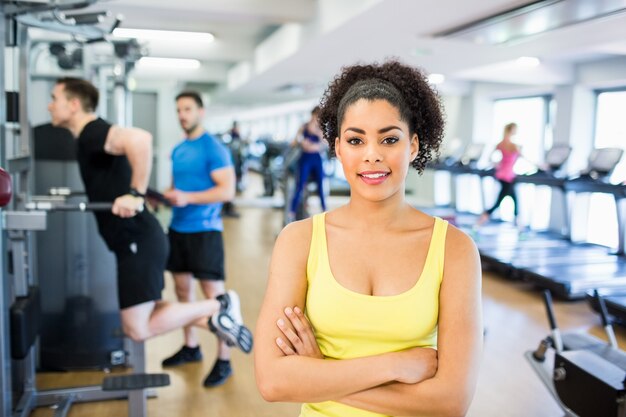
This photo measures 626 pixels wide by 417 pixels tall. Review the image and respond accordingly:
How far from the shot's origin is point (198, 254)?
3094 mm

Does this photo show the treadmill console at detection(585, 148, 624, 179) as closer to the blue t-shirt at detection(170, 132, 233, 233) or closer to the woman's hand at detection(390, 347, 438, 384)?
the blue t-shirt at detection(170, 132, 233, 233)

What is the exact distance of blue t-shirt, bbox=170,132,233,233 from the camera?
309cm

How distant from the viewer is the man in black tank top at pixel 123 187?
8.42ft

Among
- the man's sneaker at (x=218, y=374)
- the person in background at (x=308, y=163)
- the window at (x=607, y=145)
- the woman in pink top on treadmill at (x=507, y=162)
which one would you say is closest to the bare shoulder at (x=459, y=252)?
the man's sneaker at (x=218, y=374)

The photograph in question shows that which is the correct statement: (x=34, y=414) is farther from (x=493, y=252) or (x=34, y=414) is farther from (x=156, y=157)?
(x=156, y=157)

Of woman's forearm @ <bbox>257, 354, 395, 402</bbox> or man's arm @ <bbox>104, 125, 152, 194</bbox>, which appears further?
man's arm @ <bbox>104, 125, 152, 194</bbox>

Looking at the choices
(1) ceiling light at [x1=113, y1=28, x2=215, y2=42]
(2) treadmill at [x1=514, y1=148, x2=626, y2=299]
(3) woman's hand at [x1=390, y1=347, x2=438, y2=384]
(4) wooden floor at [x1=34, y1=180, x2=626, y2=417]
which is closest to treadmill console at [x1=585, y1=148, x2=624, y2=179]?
(2) treadmill at [x1=514, y1=148, x2=626, y2=299]

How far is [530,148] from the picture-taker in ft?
26.8

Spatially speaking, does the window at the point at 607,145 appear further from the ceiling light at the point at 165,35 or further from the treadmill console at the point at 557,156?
the ceiling light at the point at 165,35

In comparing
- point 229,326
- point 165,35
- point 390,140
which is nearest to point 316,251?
point 390,140

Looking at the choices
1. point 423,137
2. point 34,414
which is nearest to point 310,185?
point 34,414

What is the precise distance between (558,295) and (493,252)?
1.09m

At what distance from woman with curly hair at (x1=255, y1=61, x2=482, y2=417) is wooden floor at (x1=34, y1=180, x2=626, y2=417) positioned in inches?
68.7

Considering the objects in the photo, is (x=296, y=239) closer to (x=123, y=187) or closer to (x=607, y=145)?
(x=123, y=187)
